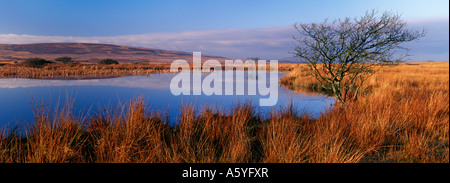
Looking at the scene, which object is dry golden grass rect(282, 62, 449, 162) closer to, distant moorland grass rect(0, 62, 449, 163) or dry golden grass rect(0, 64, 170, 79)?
distant moorland grass rect(0, 62, 449, 163)

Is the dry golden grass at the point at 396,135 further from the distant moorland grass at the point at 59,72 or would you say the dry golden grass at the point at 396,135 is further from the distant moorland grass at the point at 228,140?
the distant moorland grass at the point at 59,72

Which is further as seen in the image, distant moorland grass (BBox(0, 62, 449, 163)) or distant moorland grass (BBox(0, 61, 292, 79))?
distant moorland grass (BBox(0, 61, 292, 79))

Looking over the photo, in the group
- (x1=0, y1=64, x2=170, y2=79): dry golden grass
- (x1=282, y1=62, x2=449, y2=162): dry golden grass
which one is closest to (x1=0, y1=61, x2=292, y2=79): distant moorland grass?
(x1=0, y1=64, x2=170, y2=79): dry golden grass

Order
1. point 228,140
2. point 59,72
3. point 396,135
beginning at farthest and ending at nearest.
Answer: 1. point 59,72
2. point 396,135
3. point 228,140

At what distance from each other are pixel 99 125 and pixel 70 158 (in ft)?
7.07

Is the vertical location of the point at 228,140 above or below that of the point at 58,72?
below

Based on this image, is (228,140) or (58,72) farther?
(58,72)

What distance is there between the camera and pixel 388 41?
28.6ft

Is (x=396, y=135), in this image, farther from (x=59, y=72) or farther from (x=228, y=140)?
(x=59, y=72)

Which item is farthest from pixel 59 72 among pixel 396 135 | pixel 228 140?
pixel 396 135

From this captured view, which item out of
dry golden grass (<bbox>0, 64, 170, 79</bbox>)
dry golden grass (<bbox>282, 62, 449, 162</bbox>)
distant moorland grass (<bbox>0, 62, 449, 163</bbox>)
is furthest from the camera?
dry golden grass (<bbox>0, 64, 170, 79</bbox>)

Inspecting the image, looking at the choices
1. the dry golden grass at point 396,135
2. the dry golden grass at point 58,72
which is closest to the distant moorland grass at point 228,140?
the dry golden grass at point 396,135

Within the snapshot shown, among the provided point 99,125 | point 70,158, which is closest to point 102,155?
point 70,158
